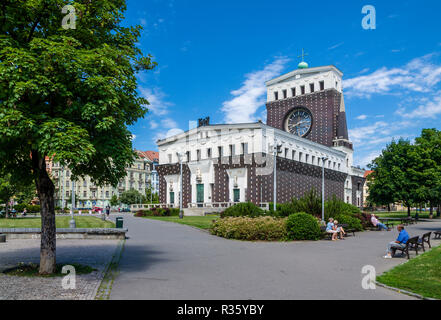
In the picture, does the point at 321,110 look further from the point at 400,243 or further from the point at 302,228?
the point at 400,243

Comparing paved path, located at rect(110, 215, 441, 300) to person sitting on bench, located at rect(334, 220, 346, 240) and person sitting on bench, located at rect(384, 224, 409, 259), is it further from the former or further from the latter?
person sitting on bench, located at rect(334, 220, 346, 240)

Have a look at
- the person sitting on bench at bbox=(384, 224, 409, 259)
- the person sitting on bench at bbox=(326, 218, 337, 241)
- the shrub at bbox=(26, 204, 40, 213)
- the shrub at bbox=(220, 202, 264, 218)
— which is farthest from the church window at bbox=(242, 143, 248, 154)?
the person sitting on bench at bbox=(384, 224, 409, 259)

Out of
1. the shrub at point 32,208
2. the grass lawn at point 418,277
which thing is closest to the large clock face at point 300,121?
the shrub at point 32,208

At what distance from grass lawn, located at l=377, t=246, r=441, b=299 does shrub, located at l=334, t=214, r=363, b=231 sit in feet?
42.4

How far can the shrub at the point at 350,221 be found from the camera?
27.9m

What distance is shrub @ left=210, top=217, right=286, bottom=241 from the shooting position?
21594 millimetres

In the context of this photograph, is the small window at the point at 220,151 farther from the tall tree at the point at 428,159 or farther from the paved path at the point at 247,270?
the paved path at the point at 247,270
